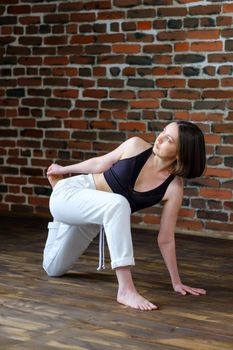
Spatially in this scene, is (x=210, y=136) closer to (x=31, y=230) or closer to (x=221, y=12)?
(x=221, y=12)

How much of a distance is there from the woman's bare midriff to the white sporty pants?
0.02 metres

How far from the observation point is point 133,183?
306 cm

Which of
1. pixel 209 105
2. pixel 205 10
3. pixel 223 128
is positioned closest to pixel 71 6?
pixel 205 10

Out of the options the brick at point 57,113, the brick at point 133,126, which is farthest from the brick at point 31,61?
the brick at point 133,126

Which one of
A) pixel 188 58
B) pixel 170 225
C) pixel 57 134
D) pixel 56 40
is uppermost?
pixel 56 40

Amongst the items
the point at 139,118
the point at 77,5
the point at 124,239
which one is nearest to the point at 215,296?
the point at 124,239

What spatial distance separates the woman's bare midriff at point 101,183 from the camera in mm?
3141

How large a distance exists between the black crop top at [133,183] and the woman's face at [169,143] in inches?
5.0

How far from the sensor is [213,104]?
469 cm

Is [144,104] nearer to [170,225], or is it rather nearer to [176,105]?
[176,105]

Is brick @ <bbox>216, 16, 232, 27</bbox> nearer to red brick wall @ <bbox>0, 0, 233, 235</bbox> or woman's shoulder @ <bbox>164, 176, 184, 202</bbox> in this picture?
red brick wall @ <bbox>0, 0, 233, 235</bbox>

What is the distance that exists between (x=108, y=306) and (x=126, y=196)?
19.1 inches

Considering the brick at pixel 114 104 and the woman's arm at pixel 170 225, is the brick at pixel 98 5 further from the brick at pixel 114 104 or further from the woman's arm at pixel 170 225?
the woman's arm at pixel 170 225

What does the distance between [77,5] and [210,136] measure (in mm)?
1451
